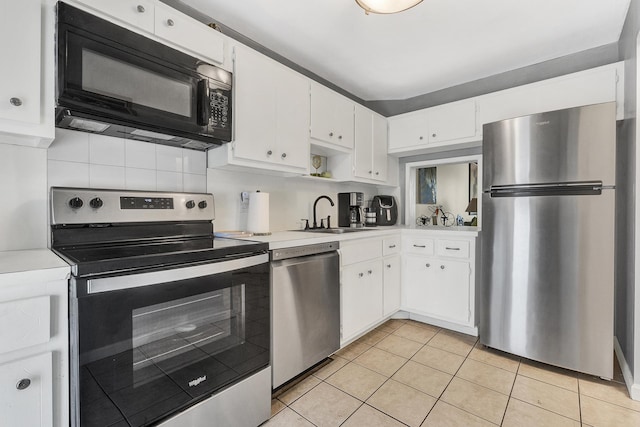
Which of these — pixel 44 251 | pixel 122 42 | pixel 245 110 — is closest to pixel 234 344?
pixel 44 251

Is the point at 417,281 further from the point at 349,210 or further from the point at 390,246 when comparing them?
the point at 349,210

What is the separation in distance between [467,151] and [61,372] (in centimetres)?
345

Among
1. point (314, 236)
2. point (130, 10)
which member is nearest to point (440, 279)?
point (314, 236)

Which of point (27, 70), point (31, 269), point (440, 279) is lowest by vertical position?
point (440, 279)

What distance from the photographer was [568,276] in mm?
2021

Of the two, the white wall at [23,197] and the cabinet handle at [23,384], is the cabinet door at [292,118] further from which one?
the cabinet handle at [23,384]

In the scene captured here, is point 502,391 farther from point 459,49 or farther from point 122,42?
point 122,42

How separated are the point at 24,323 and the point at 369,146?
2.84 m

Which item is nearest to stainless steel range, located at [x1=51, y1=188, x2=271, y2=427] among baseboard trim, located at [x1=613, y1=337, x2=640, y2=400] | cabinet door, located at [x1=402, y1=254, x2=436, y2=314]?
cabinet door, located at [x1=402, y1=254, x2=436, y2=314]

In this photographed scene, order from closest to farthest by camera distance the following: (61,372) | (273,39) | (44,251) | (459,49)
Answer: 1. (61,372)
2. (44,251)
3. (273,39)
4. (459,49)

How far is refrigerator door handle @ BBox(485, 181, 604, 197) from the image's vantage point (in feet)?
6.36

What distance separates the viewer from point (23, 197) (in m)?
1.38

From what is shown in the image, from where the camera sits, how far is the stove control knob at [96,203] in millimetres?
1469

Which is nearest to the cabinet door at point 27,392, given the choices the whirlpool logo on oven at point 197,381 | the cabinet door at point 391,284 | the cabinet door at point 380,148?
the whirlpool logo on oven at point 197,381
